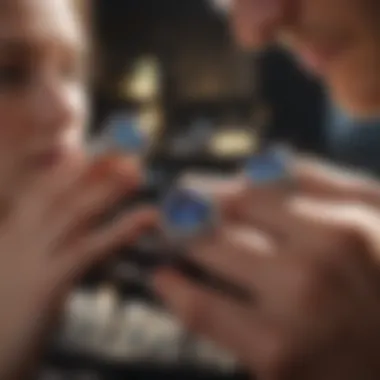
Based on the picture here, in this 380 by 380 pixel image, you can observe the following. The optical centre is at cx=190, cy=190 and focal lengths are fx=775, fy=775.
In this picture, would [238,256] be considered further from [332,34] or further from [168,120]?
[168,120]

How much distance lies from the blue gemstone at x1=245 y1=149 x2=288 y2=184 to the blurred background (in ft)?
0.11

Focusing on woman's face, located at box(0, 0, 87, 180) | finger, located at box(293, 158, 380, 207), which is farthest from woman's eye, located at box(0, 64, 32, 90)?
finger, located at box(293, 158, 380, 207)

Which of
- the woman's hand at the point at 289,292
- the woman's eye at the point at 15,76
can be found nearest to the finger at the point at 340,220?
the woman's hand at the point at 289,292

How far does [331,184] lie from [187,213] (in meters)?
0.06

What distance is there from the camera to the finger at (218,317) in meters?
0.21

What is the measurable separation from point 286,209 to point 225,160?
0.28 feet

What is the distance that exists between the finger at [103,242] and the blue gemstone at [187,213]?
12 millimetres

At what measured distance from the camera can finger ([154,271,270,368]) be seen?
214 mm

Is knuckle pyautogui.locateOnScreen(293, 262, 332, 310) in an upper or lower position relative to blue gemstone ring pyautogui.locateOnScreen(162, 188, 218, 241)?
lower

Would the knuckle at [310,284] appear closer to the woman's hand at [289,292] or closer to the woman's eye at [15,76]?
the woman's hand at [289,292]

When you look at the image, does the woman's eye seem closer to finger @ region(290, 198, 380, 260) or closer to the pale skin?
the pale skin

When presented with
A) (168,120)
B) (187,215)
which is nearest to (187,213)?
(187,215)

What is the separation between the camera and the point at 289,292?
0.21 metres

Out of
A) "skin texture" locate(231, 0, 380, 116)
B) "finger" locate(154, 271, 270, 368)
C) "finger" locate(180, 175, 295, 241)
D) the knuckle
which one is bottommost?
"finger" locate(154, 271, 270, 368)
